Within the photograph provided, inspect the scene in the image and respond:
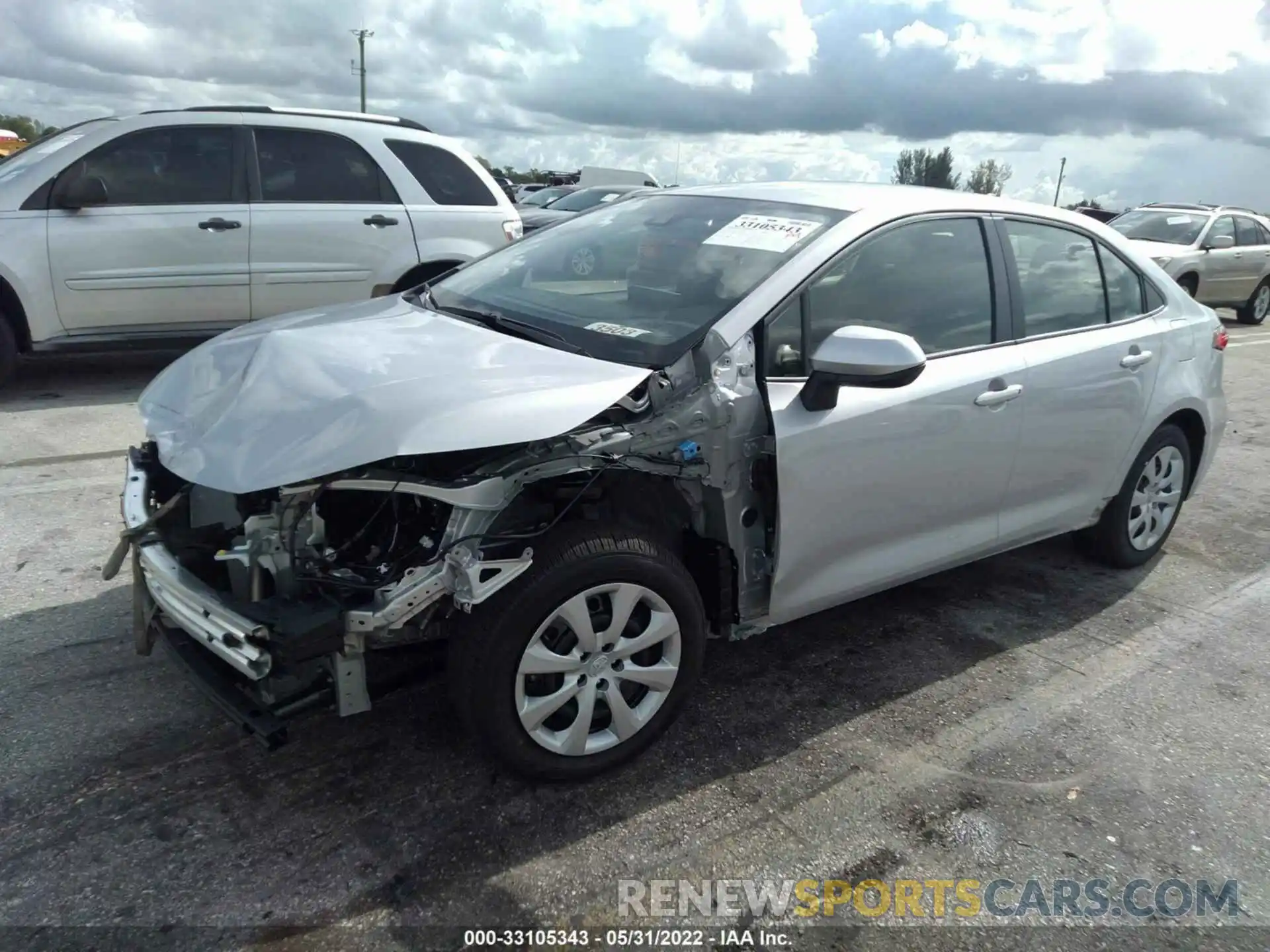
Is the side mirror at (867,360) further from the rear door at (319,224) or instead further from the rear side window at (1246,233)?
the rear side window at (1246,233)

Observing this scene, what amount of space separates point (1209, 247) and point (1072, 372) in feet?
37.7

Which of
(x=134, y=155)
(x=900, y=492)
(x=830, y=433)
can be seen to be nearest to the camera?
(x=830, y=433)

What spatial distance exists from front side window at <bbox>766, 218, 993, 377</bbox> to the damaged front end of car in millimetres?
210

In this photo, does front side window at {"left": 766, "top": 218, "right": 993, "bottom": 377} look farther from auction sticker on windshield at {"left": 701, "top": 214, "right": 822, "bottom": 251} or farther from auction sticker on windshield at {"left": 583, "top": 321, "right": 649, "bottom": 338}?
auction sticker on windshield at {"left": 583, "top": 321, "right": 649, "bottom": 338}

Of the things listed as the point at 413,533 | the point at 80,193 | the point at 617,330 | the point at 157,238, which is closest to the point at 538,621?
the point at 413,533

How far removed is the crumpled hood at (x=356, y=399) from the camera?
2.49 metres

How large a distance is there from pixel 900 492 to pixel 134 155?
5935 millimetres

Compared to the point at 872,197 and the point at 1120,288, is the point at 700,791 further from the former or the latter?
the point at 1120,288

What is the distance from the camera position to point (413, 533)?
282 centimetres

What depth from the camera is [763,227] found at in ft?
11.2

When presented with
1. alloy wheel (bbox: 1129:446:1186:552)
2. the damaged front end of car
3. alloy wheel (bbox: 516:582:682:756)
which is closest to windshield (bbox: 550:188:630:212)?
alloy wheel (bbox: 1129:446:1186:552)

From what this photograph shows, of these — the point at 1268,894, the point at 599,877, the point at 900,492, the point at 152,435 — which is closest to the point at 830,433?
the point at 900,492

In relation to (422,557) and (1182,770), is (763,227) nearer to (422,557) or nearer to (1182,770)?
(422,557)
